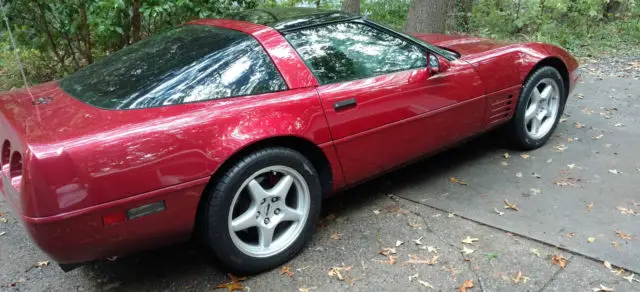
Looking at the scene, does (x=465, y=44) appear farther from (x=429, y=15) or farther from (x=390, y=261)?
(x=429, y=15)

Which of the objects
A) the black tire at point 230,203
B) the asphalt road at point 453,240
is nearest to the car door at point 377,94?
the black tire at point 230,203

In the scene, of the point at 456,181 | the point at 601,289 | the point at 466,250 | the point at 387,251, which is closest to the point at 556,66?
the point at 456,181

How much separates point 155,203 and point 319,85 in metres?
1.17

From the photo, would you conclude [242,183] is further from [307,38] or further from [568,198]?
[568,198]

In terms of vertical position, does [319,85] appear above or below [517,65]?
above

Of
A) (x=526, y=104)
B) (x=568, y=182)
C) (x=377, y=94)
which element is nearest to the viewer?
(x=377, y=94)

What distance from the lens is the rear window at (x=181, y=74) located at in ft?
8.67

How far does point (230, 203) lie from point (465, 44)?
2.56 meters

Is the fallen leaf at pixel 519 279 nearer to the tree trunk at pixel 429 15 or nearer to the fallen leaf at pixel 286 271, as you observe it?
the fallen leaf at pixel 286 271

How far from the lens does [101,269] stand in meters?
2.97

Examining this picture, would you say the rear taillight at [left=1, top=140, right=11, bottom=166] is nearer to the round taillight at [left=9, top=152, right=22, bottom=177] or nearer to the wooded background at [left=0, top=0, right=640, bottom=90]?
the round taillight at [left=9, top=152, right=22, bottom=177]

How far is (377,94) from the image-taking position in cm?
316

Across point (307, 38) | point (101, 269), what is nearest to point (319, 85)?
point (307, 38)

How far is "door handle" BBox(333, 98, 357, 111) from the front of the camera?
2973mm
